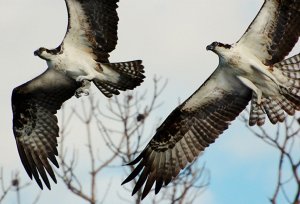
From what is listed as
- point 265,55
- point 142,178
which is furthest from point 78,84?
point 265,55

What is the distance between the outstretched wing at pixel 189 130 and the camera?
45.7ft

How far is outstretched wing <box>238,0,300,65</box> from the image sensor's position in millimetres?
12898

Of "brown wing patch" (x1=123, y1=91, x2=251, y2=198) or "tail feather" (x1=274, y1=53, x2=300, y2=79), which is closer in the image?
"tail feather" (x1=274, y1=53, x2=300, y2=79)

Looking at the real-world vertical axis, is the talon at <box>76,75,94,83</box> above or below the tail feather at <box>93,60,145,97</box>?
above

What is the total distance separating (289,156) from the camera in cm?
1332

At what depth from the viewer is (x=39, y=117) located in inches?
601

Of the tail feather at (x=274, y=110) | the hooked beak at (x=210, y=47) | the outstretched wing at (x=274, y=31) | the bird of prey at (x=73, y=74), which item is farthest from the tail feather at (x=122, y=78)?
the tail feather at (x=274, y=110)

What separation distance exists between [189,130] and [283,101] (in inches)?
56.6

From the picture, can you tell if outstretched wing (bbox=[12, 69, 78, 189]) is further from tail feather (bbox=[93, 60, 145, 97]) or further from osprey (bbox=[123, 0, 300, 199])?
osprey (bbox=[123, 0, 300, 199])

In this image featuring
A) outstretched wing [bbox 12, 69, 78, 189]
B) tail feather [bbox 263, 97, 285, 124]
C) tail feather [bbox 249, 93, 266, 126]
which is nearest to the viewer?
tail feather [bbox 263, 97, 285, 124]

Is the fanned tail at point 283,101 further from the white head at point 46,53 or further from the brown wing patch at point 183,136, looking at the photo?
the white head at point 46,53

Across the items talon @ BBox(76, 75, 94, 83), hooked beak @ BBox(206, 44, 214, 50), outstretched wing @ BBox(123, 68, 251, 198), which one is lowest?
outstretched wing @ BBox(123, 68, 251, 198)

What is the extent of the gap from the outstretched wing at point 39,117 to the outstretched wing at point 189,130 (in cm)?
165

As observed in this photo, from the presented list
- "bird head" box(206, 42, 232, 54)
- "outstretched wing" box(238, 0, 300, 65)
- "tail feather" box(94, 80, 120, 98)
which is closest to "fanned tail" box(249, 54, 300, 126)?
"outstretched wing" box(238, 0, 300, 65)
